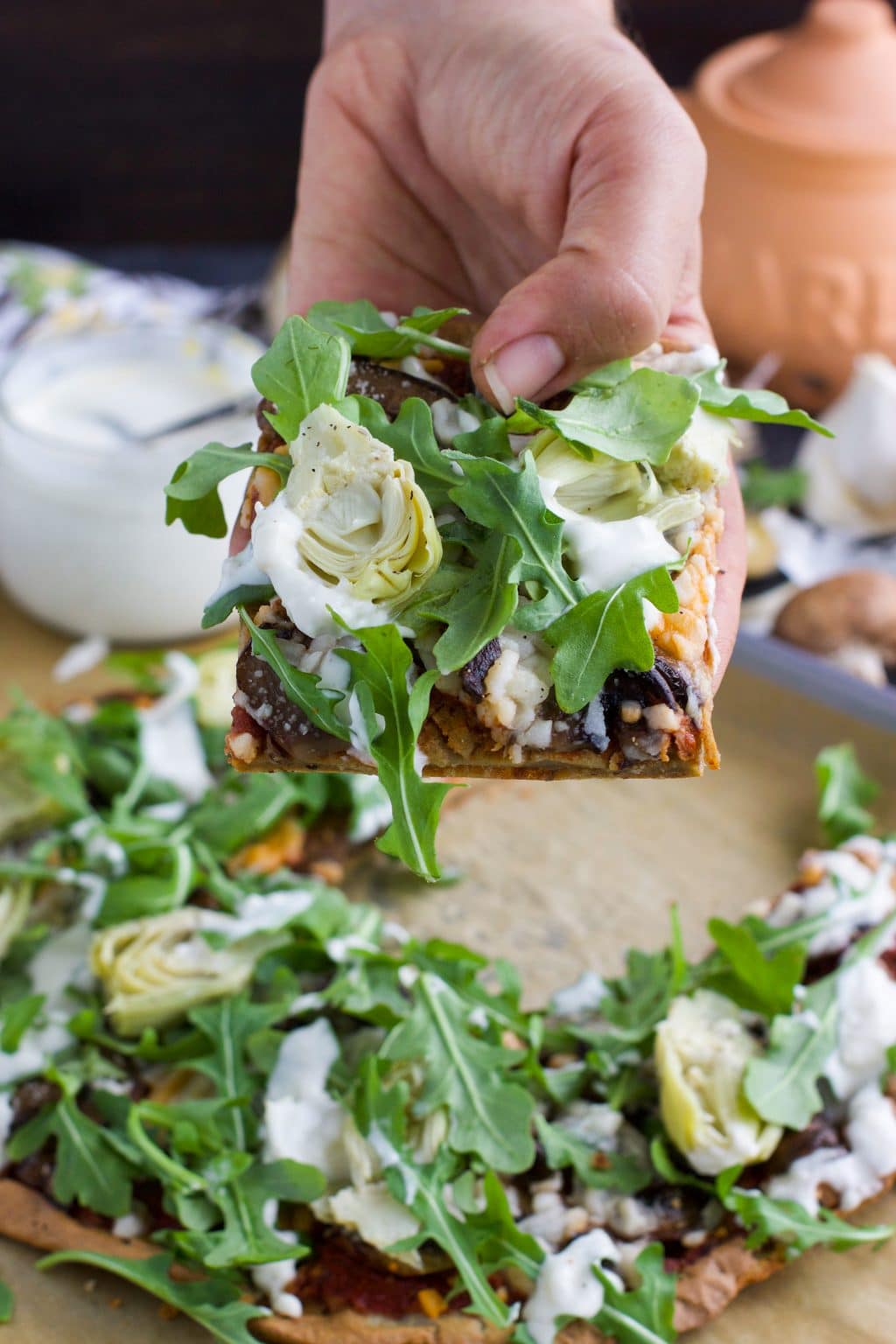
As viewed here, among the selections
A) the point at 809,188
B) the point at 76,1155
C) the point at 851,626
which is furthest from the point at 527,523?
the point at 809,188

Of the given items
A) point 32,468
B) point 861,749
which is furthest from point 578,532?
A: point 32,468

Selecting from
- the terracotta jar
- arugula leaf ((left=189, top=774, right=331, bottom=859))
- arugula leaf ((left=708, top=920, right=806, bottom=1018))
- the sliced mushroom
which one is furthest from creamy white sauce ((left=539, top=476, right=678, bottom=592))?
the terracotta jar

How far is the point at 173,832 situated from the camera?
143 inches

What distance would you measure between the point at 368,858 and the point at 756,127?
2.88m

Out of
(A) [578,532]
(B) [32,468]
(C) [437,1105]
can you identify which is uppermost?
(A) [578,532]

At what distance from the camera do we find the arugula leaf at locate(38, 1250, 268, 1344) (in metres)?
2.73

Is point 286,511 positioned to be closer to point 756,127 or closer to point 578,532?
point 578,532

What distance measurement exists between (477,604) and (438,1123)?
1.24 metres

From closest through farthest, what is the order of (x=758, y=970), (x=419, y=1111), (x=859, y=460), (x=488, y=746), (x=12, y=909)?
1. (x=488, y=746)
2. (x=419, y=1111)
3. (x=758, y=970)
4. (x=12, y=909)
5. (x=859, y=460)

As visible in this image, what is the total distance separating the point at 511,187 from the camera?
331 centimetres

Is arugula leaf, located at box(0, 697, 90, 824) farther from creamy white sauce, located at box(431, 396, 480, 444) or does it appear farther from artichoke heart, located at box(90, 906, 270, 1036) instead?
creamy white sauce, located at box(431, 396, 480, 444)

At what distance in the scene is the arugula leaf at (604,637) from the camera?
2178mm

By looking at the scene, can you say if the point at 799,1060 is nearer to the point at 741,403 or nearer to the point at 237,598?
the point at 741,403

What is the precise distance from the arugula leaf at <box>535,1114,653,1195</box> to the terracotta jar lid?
3489mm
